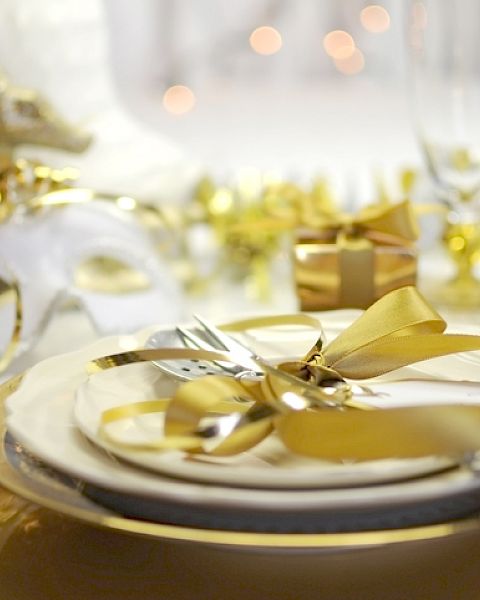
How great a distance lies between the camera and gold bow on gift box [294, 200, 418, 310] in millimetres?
655

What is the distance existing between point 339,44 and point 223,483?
2.33 m

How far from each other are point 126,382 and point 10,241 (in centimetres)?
31

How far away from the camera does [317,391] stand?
36 cm

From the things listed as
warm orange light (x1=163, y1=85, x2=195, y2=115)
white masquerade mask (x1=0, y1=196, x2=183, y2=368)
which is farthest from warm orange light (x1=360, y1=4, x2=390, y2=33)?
white masquerade mask (x1=0, y1=196, x2=183, y2=368)

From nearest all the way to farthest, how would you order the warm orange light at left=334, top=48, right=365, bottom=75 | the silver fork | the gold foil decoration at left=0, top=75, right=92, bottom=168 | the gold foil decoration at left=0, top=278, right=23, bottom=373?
the silver fork → the gold foil decoration at left=0, top=278, right=23, bottom=373 → the gold foil decoration at left=0, top=75, right=92, bottom=168 → the warm orange light at left=334, top=48, right=365, bottom=75

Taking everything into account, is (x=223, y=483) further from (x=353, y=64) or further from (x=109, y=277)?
(x=353, y=64)

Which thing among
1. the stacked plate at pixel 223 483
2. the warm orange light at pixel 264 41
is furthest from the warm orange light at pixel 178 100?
the stacked plate at pixel 223 483

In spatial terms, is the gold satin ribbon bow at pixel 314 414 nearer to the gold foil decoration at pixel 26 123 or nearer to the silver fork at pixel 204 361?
the silver fork at pixel 204 361

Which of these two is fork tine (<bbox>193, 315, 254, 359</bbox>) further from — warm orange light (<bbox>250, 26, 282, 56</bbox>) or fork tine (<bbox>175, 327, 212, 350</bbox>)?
warm orange light (<bbox>250, 26, 282, 56</bbox>)

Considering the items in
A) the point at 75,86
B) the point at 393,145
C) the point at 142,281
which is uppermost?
the point at 75,86

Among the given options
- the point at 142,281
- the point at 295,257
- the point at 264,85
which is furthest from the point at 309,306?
the point at 264,85

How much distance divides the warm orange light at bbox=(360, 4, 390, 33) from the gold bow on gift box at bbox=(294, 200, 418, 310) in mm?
1836

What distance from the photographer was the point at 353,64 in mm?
2465

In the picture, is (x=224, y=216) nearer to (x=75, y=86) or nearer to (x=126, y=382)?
(x=75, y=86)
